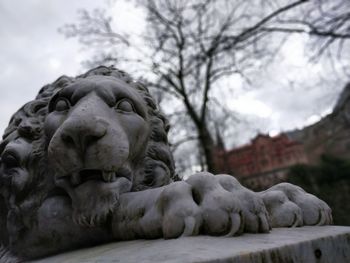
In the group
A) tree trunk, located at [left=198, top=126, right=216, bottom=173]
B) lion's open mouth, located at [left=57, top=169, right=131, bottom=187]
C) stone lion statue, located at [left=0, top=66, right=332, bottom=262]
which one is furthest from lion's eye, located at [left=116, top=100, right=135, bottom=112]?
tree trunk, located at [left=198, top=126, right=216, bottom=173]

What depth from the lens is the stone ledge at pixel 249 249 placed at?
35.7 inches

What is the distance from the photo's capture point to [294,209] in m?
1.42

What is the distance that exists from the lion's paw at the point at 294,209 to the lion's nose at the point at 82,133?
72 centimetres

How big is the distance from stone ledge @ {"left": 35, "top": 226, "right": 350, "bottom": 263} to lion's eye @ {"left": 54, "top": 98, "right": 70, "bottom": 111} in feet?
2.66

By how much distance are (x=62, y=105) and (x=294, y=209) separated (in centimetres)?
114

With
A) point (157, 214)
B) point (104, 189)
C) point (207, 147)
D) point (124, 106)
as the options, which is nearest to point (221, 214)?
point (157, 214)

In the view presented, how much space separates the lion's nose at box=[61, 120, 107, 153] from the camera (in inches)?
58.4

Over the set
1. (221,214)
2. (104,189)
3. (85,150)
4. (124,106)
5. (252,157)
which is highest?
(252,157)

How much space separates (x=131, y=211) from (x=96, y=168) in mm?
245

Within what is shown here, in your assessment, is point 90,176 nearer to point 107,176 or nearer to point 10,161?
point 107,176

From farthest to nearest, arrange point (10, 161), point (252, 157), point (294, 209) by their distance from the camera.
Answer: point (252, 157) < point (10, 161) < point (294, 209)

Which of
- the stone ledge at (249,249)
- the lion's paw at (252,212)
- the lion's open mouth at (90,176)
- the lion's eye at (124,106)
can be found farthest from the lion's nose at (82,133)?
the lion's paw at (252,212)

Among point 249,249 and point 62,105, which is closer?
point 249,249

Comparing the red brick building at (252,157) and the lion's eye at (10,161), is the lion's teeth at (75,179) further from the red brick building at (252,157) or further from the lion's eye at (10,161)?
the red brick building at (252,157)
